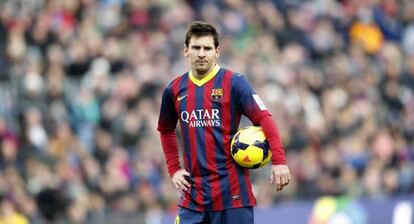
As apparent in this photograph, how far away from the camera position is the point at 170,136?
30.6ft

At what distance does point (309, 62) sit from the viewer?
866 inches

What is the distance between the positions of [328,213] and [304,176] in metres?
2.01

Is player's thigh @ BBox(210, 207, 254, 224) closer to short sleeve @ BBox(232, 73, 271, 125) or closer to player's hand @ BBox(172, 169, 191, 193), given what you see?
player's hand @ BBox(172, 169, 191, 193)

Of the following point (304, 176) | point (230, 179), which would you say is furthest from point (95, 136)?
point (230, 179)

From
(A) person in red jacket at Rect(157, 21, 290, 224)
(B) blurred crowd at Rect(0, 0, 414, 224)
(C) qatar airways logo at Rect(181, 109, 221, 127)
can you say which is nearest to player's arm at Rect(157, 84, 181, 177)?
(A) person in red jacket at Rect(157, 21, 290, 224)

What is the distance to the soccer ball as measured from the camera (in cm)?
871

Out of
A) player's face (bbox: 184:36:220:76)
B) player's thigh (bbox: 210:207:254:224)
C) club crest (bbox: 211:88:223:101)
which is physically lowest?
player's thigh (bbox: 210:207:254:224)

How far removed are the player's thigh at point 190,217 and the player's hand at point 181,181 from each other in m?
0.16

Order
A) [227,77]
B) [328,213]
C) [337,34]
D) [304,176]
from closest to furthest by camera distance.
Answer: [227,77], [328,213], [304,176], [337,34]

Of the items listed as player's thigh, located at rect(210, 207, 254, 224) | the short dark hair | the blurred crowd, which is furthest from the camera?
the blurred crowd

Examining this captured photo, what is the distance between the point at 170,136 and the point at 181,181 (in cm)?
48

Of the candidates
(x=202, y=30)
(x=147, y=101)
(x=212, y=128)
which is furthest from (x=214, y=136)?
(x=147, y=101)

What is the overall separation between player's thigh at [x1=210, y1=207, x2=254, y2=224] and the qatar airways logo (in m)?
0.67

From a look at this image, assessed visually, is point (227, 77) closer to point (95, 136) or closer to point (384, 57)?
point (95, 136)
